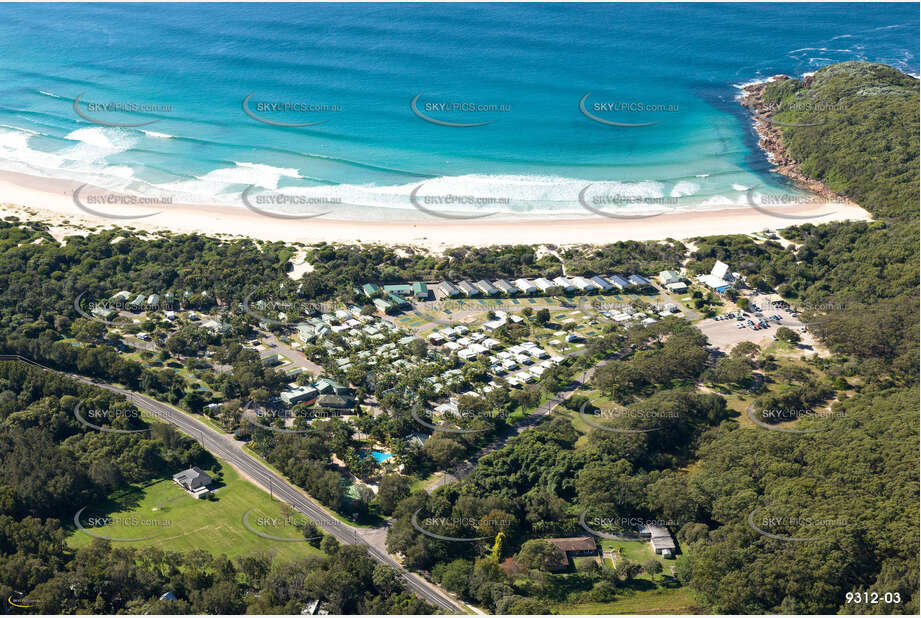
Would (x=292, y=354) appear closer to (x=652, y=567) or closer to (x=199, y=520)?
(x=199, y=520)

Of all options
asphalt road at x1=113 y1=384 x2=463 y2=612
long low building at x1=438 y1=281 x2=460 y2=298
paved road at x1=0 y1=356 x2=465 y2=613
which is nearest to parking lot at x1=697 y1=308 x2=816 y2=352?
long low building at x1=438 y1=281 x2=460 y2=298

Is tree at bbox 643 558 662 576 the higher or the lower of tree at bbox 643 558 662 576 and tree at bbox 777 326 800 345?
the lower

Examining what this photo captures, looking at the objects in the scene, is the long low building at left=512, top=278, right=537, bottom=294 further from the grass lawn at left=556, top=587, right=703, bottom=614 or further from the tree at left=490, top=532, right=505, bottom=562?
the grass lawn at left=556, top=587, right=703, bottom=614

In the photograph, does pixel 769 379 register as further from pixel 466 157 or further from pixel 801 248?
pixel 466 157

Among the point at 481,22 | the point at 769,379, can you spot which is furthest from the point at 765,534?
the point at 481,22

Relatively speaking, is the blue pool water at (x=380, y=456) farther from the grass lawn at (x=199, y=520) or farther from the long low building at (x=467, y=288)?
the long low building at (x=467, y=288)

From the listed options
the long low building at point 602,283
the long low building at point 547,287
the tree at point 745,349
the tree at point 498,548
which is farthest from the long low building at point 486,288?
the tree at point 498,548
